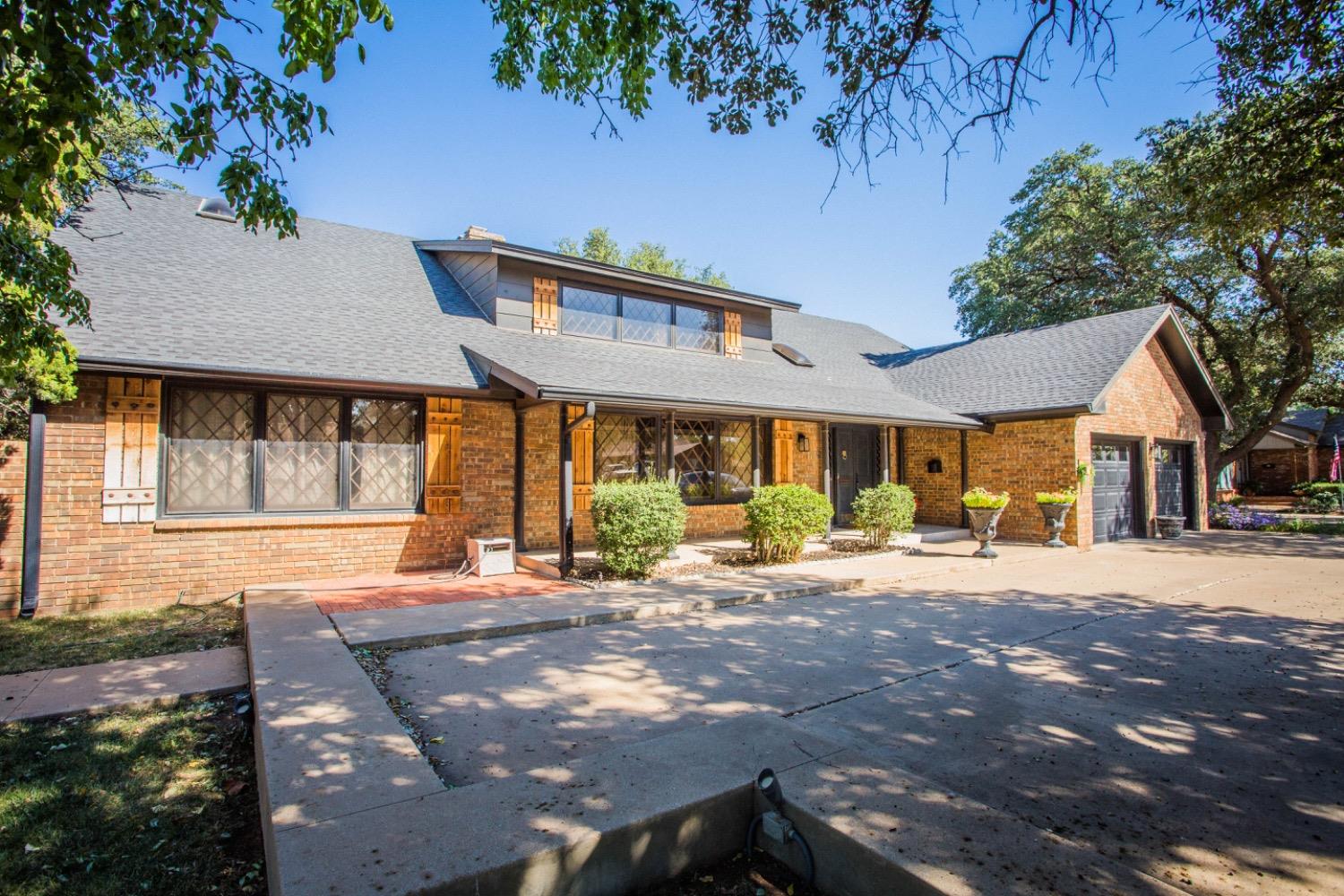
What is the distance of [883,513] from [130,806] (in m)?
10.3

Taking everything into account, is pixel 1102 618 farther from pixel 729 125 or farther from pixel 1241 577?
pixel 729 125

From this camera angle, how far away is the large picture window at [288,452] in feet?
25.0

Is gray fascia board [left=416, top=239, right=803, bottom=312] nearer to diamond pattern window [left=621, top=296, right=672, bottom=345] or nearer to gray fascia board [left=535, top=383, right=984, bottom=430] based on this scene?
diamond pattern window [left=621, top=296, right=672, bottom=345]

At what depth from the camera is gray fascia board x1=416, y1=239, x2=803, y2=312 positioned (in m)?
10.7

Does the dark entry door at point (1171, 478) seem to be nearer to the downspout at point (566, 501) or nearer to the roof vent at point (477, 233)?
the downspout at point (566, 501)

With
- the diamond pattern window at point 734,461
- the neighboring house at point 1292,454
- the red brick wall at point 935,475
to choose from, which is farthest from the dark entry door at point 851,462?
the neighboring house at point 1292,454

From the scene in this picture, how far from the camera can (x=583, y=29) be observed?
4.19m

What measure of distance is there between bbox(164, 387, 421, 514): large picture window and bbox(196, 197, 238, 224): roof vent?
4.55 metres

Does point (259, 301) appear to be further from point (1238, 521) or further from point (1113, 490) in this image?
point (1238, 521)

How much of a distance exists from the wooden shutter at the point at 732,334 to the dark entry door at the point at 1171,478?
1010cm

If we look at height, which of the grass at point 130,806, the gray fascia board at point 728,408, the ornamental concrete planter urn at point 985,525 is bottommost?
the grass at point 130,806

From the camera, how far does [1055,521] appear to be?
12.2m

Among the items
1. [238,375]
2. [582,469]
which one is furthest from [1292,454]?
[238,375]

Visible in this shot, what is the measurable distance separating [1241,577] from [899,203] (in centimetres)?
840
